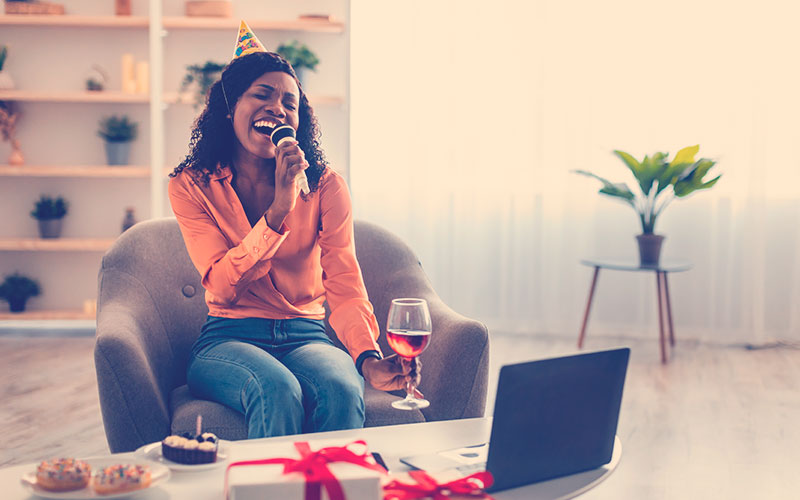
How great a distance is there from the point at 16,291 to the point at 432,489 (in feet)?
12.9

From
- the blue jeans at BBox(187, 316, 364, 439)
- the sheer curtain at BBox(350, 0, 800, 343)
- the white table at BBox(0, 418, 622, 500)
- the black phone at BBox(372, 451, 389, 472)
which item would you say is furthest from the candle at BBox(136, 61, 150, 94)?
the black phone at BBox(372, 451, 389, 472)

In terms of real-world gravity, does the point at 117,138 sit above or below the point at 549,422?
above

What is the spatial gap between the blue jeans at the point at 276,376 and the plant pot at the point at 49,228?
2.92 m

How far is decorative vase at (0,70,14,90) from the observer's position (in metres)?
4.36

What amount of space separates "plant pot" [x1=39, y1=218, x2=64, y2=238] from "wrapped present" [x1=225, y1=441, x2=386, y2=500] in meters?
3.75

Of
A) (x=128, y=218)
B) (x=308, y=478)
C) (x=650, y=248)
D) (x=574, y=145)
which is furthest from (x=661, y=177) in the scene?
(x=308, y=478)

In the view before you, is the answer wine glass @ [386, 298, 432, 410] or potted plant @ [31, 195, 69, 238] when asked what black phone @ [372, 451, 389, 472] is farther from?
potted plant @ [31, 195, 69, 238]

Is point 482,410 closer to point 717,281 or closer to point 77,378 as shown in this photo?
point 77,378

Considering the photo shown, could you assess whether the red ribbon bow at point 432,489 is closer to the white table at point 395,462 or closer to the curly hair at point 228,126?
the white table at point 395,462

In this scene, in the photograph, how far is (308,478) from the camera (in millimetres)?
1010

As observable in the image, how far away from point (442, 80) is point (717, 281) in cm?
179

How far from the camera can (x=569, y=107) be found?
448 cm

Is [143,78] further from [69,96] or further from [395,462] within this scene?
[395,462]

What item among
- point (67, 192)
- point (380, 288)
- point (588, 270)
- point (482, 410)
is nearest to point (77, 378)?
point (67, 192)
